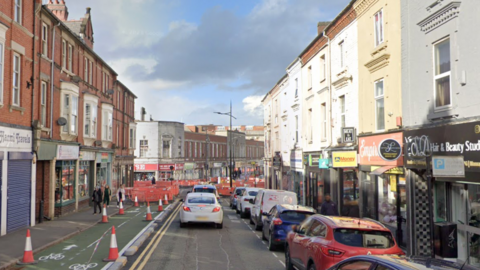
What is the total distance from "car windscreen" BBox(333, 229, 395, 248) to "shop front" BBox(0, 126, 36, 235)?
12.7 meters

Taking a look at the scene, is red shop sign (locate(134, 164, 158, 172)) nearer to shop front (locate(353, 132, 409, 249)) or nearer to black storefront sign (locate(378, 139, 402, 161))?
shop front (locate(353, 132, 409, 249))

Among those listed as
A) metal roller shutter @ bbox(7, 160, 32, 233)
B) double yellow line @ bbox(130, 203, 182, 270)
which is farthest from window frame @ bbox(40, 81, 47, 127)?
double yellow line @ bbox(130, 203, 182, 270)

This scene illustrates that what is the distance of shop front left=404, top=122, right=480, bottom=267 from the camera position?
31.3ft

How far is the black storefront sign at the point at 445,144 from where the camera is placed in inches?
399

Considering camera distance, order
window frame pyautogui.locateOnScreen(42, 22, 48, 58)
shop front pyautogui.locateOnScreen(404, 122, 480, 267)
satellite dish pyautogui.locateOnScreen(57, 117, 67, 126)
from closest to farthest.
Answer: shop front pyautogui.locateOnScreen(404, 122, 480, 267), window frame pyautogui.locateOnScreen(42, 22, 48, 58), satellite dish pyautogui.locateOnScreen(57, 117, 67, 126)

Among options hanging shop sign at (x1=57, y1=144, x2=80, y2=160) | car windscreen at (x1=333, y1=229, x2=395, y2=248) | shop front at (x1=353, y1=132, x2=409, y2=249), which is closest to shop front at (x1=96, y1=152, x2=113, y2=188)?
hanging shop sign at (x1=57, y1=144, x2=80, y2=160)

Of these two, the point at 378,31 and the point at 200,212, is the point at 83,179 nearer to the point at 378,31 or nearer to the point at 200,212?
the point at 200,212

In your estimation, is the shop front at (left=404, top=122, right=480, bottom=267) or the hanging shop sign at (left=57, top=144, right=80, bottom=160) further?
the hanging shop sign at (left=57, top=144, right=80, bottom=160)

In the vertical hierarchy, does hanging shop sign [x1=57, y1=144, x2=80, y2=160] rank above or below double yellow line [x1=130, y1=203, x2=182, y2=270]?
above

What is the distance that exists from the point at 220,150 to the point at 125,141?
140ft

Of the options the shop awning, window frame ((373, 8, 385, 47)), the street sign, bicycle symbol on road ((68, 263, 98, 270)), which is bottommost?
bicycle symbol on road ((68, 263, 98, 270))

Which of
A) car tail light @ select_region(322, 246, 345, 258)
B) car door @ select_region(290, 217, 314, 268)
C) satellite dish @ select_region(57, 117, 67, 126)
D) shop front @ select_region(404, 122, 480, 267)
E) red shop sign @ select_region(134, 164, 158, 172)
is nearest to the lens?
car tail light @ select_region(322, 246, 345, 258)

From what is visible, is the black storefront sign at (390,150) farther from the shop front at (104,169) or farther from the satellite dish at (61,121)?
the shop front at (104,169)

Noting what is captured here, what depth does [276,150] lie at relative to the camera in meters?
40.1
